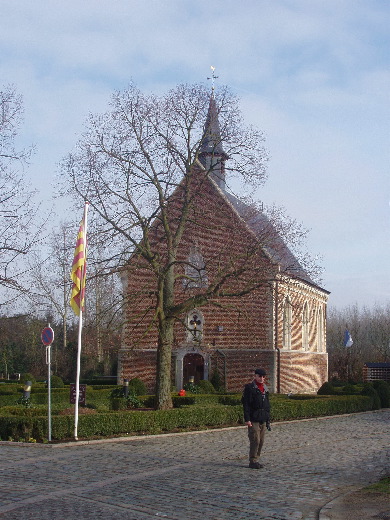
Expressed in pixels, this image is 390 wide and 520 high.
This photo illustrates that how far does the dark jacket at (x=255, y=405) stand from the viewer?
12.2 meters

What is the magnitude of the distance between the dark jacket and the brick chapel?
814cm

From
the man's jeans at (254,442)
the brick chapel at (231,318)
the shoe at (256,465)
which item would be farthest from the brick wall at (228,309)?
the shoe at (256,465)

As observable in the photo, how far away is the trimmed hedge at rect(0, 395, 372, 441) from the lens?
49.7 ft

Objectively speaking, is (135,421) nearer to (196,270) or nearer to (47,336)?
(47,336)

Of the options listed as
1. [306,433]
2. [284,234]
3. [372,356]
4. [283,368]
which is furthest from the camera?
[372,356]

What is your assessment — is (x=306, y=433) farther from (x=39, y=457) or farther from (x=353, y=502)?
(x=353, y=502)

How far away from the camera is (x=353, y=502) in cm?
895

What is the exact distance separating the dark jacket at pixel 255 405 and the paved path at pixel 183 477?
3.04 feet

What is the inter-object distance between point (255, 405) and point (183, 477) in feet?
7.12

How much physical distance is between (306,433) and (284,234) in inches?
240

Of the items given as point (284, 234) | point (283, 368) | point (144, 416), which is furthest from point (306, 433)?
point (283, 368)

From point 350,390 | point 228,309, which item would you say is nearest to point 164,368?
point 228,309

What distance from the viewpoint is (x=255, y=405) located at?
12.2 metres

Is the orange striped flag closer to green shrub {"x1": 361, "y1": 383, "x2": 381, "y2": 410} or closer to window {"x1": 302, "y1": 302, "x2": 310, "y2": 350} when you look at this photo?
green shrub {"x1": 361, "y1": 383, "x2": 381, "y2": 410}
